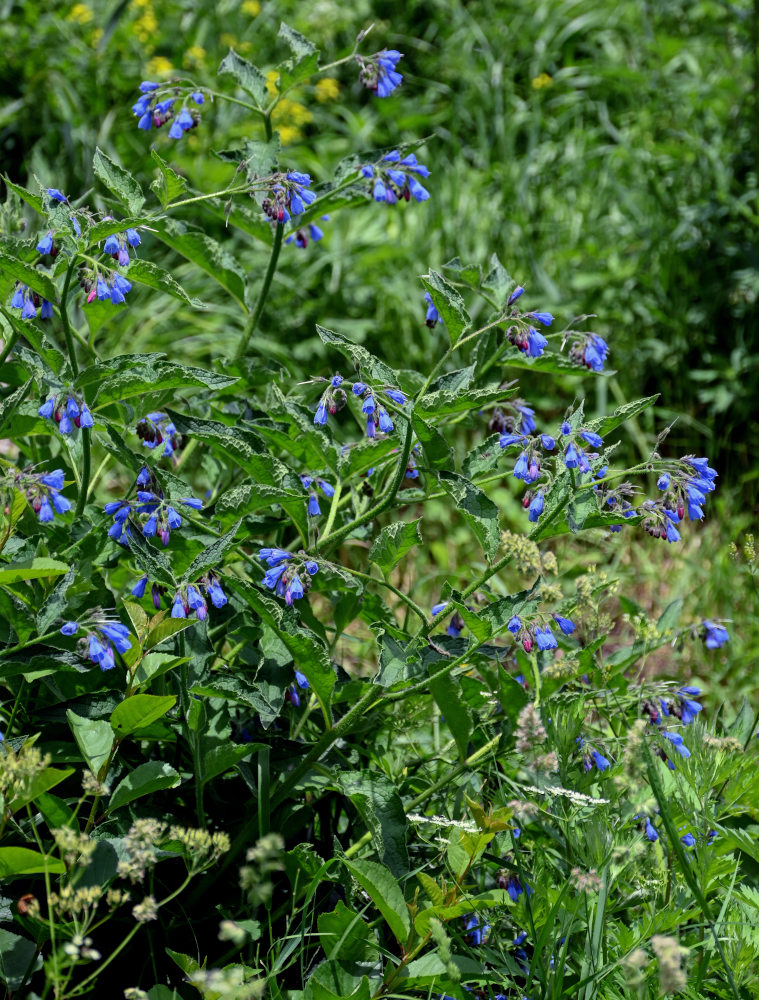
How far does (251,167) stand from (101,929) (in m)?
1.35

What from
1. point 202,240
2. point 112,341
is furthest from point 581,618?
point 112,341

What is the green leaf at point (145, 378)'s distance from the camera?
1689 mm

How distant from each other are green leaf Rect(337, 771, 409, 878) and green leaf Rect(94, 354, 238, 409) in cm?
64

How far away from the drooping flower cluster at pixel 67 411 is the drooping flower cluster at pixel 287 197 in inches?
20.3

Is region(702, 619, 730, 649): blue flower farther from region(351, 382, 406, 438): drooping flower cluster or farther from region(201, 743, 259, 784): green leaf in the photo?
region(201, 743, 259, 784): green leaf

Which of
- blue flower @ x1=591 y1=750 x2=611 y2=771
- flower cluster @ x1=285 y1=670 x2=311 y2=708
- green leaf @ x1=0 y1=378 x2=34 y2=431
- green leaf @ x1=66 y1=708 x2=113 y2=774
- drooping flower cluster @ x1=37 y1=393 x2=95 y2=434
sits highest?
drooping flower cluster @ x1=37 y1=393 x2=95 y2=434

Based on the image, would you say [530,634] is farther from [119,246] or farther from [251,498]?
[119,246]

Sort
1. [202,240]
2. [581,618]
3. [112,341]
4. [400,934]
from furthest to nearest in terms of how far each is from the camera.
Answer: [112,341] < [581,618] < [202,240] < [400,934]

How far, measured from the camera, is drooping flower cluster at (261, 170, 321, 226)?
191 cm

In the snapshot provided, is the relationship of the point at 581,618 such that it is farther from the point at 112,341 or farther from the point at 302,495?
the point at 112,341

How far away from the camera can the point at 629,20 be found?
6.54 metres

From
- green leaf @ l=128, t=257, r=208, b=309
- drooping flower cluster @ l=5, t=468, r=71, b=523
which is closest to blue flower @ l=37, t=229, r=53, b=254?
green leaf @ l=128, t=257, r=208, b=309

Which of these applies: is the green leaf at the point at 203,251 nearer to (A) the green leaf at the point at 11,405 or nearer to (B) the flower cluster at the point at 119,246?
(B) the flower cluster at the point at 119,246

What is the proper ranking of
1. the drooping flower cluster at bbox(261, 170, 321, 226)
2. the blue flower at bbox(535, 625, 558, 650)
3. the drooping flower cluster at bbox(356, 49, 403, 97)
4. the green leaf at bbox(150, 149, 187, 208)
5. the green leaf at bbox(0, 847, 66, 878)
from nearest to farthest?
1. the green leaf at bbox(0, 847, 66, 878)
2. the blue flower at bbox(535, 625, 558, 650)
3. the green leaf at bbox(150, 149, 187, 208)
4. the drooping flower cluster at bbox(261, 170, 321, 226)
5. the drooping flower cluster at bbox(356, 49, 403, 97)
